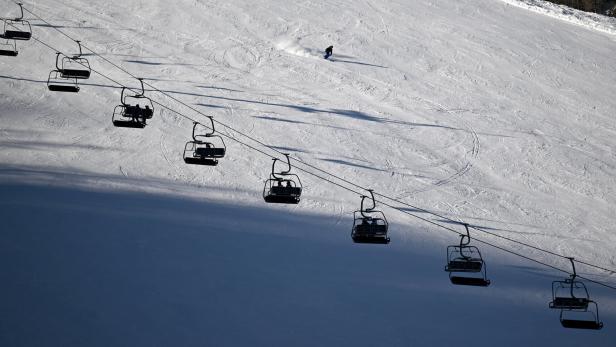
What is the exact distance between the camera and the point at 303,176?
20.9 meters

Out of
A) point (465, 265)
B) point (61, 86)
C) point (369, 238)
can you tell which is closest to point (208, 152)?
point (61, 86)

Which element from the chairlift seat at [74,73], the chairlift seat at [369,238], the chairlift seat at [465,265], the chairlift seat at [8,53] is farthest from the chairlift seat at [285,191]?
the chairlift seat at [8,53]

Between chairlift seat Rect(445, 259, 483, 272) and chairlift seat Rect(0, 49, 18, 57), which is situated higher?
chairlift seat Rect(0, 49, 18, 57)

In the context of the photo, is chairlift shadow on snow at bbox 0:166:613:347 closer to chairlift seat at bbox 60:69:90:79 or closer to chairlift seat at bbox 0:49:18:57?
chairlift seat at bbox 0:49:18:57

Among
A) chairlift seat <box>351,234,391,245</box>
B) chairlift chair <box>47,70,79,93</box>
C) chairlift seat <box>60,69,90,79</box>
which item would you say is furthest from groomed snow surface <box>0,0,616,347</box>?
chairlift seat <box>60,69,90,79</box>

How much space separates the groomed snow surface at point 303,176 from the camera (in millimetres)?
16547

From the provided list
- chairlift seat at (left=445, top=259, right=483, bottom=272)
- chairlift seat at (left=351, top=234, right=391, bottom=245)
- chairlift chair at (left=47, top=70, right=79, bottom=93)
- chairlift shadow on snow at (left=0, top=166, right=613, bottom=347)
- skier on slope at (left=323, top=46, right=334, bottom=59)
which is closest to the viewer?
chairlift seat at (left=445, top=259, right=483, bottom=272)

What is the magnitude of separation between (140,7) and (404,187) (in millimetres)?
14754

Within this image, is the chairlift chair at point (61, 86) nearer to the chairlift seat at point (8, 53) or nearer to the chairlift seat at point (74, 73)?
the chairlift seat at point (74, 73)

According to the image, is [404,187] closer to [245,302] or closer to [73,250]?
[245,302]

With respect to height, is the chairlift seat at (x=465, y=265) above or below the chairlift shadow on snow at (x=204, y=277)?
above

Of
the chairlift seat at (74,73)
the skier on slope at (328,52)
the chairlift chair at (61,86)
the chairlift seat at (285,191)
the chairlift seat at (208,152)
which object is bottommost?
the chairlift seat at (285,191)

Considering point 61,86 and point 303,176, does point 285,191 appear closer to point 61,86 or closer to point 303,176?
point 61,86

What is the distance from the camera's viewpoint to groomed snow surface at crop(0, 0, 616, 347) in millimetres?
16547
